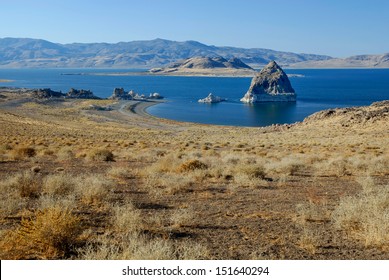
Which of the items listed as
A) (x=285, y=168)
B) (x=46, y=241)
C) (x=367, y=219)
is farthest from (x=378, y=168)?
(x=46, y=241)

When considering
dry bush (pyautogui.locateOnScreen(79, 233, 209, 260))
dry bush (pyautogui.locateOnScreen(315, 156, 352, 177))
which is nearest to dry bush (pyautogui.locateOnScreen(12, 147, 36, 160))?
dry bush (pyautogui.locateOnScreen(315, 156, 352, 177))

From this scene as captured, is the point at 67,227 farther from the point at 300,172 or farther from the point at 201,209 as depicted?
the point at 300,172

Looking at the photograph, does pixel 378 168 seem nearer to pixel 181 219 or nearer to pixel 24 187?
pixel 181 219

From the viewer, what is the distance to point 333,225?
27.7ft

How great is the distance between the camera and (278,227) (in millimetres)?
8484

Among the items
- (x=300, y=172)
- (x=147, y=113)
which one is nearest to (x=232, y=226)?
(x=300, y=172)

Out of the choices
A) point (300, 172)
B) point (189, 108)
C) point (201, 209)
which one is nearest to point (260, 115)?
point (189, 108)

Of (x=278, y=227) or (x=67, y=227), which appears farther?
(x=278, y=227)

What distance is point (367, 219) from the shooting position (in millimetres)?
8117

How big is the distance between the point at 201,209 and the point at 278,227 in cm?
222

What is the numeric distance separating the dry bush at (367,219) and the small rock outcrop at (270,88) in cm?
12013
